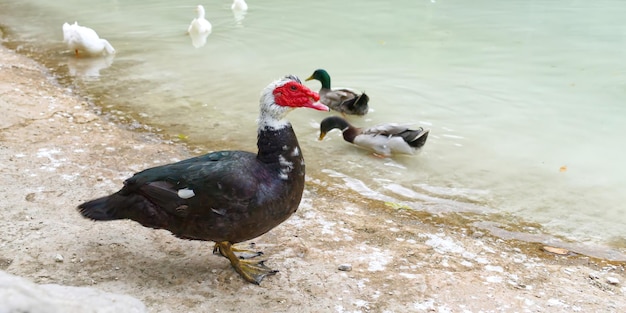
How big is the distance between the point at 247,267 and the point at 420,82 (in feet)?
21.0

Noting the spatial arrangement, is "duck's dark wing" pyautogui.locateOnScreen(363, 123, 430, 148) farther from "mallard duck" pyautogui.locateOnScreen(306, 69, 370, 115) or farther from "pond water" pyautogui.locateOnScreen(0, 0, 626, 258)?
"mallard duck" pyautogui.locateOnScreen(306, 69, 370, 115)

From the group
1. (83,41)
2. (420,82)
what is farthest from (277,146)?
(83,41)

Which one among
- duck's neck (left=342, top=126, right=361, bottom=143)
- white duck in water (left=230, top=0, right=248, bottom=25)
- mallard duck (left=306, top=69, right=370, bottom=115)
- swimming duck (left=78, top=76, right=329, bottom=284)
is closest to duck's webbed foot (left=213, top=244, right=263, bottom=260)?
swimming duck (left=78, top=76, right=329, bottom=284)

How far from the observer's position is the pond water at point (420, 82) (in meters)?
6.55

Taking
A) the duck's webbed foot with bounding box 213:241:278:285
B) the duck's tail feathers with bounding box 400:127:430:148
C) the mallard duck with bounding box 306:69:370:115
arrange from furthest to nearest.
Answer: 1. the mallard duck with bounding box 306:69:370:115
2. the duck's tail feathers with bounding box 400:127:430:148
3. the duck's webbed foot with bounding box 213:241:278:285

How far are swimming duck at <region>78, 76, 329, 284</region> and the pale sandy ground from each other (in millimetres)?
331

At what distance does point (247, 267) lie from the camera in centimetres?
411

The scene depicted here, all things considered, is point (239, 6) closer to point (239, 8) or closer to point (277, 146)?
point (239, 8)

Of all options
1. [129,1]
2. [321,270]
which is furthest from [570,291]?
[129,1]

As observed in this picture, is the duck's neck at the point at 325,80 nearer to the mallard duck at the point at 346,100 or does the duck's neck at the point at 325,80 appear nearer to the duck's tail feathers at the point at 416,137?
the mallard duck at the point at 346,100

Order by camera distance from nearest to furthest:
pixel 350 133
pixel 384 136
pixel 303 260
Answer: pixel 303 260 < pixel 384 136 < pixel 350 133

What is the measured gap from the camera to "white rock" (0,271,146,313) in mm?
2266

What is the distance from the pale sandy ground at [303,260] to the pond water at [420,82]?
946mm

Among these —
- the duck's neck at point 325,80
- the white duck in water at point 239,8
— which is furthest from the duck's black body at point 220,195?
the white duck in water at point 239,8
